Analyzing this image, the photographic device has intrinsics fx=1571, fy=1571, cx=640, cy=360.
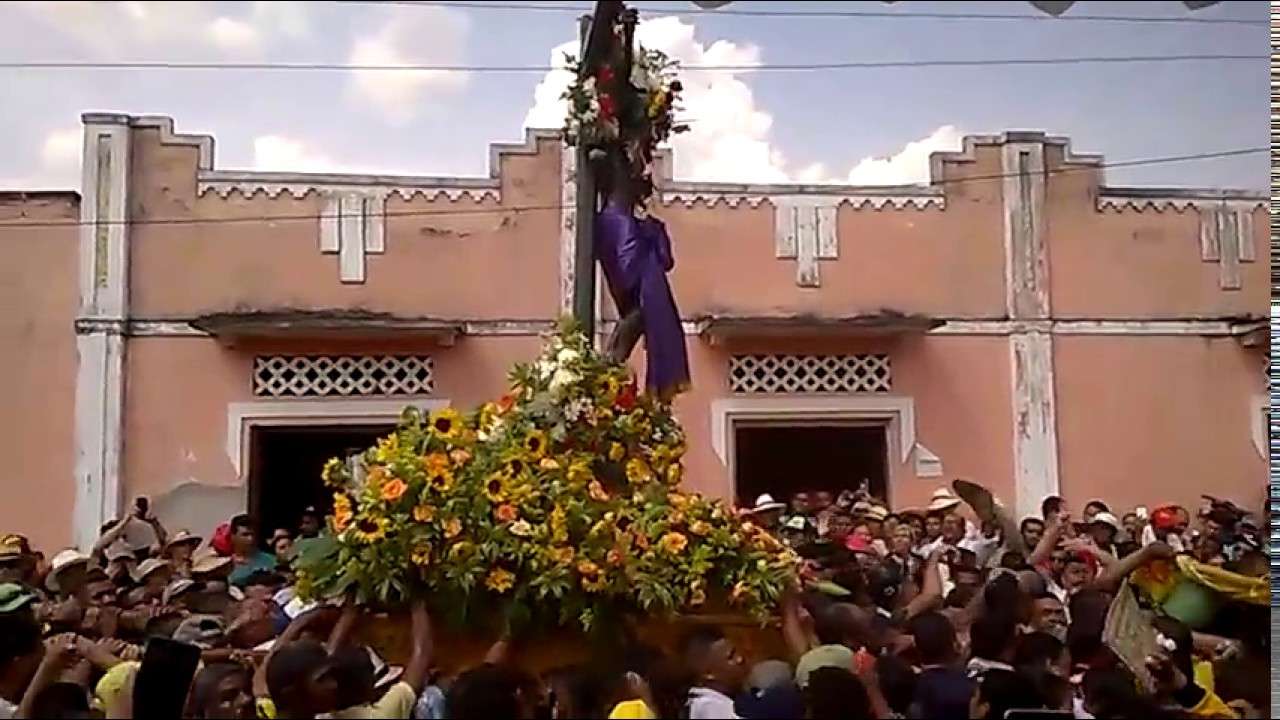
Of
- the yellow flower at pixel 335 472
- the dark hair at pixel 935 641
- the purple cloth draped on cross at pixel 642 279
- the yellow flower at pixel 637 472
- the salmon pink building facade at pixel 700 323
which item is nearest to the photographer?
the dark hair at pixel 935 641

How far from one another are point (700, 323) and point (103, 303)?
1.22 meters

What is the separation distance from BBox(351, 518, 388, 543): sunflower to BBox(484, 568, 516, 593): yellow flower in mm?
182

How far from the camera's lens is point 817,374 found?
133 inches

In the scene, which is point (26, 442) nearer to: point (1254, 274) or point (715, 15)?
point (715, 15)

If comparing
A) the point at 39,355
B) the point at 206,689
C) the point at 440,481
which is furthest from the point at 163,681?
the point at 39,355

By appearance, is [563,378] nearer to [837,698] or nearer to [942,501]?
[837,698]

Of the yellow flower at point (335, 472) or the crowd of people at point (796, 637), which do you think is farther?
the yellow flower at point (335, 472)

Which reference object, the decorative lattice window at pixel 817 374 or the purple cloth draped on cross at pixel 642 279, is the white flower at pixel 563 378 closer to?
the purple cloth draped on cross at pixel 642 279

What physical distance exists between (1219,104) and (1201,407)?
644 mm

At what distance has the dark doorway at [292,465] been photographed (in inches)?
122

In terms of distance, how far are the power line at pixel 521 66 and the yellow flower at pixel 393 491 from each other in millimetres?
1117

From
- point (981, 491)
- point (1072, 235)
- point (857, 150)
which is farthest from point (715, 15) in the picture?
point (981, 491)

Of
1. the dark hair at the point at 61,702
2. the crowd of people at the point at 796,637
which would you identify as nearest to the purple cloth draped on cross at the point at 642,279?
the crowd of people at the point at 796,637

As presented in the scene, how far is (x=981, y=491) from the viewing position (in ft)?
11.0
